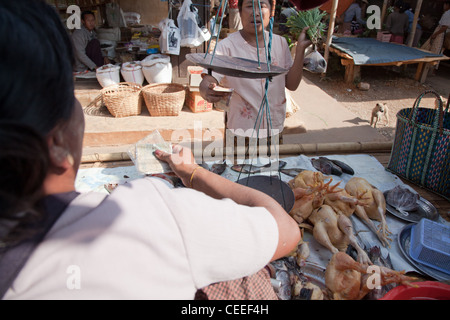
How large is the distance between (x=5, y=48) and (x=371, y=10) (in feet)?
39.3

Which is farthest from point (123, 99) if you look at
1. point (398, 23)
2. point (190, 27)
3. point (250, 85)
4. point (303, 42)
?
point (398, 23)

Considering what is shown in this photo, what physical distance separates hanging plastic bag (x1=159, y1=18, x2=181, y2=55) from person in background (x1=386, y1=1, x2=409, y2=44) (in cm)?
757

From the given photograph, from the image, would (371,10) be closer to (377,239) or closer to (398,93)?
(398,93)

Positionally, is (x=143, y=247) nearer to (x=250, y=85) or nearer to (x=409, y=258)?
(x=409, y=258)

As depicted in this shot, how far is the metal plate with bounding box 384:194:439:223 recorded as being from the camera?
171 cm

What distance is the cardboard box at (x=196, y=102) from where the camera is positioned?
181 inches

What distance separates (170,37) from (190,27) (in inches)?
15.4

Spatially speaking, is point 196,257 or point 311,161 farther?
point 311,161

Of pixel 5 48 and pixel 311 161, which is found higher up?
pixel 5 48

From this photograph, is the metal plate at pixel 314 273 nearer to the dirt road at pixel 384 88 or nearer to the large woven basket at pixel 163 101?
the large woven basket at pixel 163 101

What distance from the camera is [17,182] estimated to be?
499 millimetres

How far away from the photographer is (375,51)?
7.85m
